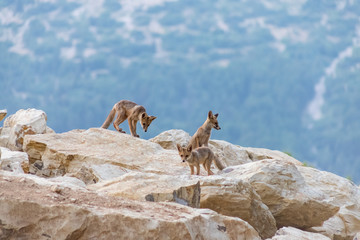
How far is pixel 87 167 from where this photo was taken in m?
10.4

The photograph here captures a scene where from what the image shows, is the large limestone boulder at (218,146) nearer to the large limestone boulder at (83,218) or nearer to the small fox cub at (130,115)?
the small fox cub at (130,115)

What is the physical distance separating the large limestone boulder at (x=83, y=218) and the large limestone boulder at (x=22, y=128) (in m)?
7.99

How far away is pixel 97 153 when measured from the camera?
1243 cm

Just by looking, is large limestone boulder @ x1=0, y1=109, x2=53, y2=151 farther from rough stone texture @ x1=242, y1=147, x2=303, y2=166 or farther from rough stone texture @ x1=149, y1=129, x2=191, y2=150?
rough stone texture @ x1=242, y1=147, x2=303, y2=166

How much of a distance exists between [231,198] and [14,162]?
15.1ft

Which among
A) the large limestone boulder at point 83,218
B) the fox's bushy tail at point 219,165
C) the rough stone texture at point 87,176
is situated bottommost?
the large limestone boulder at point 83,218

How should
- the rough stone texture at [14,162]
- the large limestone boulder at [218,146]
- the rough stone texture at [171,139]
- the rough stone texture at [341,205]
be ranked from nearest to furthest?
the rough stone texture at [14,162], the rough stone texture at [341,205], the large limestone boulder at [218,146], the rough stone texture at [171,139]

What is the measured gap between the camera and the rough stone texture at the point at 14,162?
1051cm

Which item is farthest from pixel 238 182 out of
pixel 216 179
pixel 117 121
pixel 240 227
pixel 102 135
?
pixel 117 121


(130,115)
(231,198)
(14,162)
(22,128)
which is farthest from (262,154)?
(14,162)

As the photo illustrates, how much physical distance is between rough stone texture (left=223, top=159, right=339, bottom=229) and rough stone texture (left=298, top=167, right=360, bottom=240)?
69cm

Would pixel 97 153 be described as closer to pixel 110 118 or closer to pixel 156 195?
pixel 110 118

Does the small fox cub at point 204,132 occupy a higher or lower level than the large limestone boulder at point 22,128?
higher

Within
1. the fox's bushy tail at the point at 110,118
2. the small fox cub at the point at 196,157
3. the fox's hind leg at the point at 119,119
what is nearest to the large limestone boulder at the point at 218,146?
the fox's hind leg at the point at 119,119
